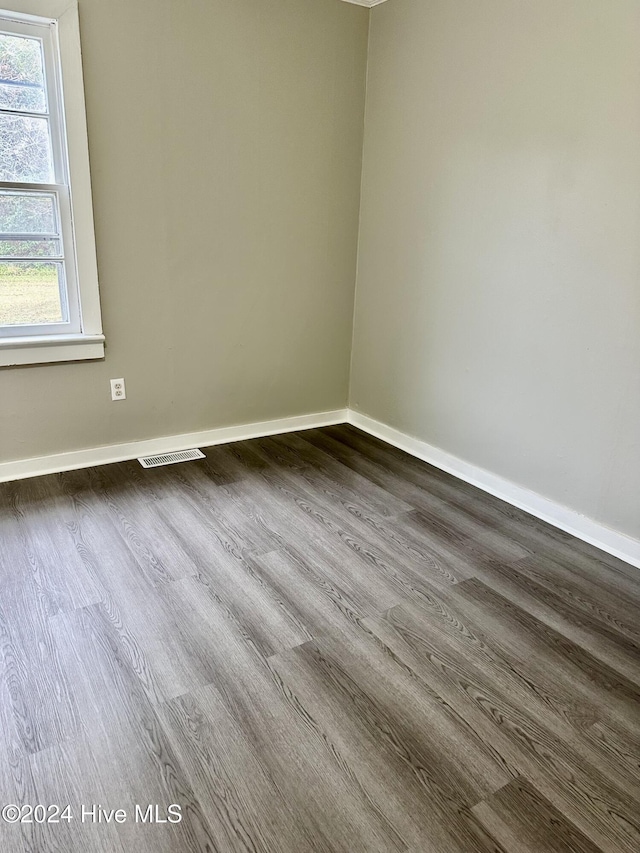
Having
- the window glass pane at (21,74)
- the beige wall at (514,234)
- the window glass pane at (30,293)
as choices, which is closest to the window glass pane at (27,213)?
the window glass pane at (30,293)

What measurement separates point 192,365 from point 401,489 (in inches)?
52.9

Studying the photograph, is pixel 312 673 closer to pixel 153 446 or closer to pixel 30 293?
pixel 153 446

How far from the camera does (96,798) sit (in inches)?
54.0

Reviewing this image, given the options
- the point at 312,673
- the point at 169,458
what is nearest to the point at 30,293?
the point at 169,458

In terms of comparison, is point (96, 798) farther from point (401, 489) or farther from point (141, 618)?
point (401, 489)

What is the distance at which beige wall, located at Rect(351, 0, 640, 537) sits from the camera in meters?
2.35

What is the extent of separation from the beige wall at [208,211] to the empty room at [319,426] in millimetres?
15

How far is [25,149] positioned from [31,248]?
1.42 feet

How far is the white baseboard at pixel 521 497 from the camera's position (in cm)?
252

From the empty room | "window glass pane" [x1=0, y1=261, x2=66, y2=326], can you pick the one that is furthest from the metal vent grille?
"window glass pane" [x1=0, y1=261, x2=66, y2=326]

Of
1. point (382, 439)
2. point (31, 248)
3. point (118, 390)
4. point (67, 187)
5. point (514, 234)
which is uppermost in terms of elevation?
point (67, 187)

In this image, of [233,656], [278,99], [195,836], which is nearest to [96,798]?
[195,836]

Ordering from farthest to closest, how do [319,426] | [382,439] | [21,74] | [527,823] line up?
1. [319,426]
2. [382,439]
3. [21,74]
4. [527,823]

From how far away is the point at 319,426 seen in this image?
3.93 meters
